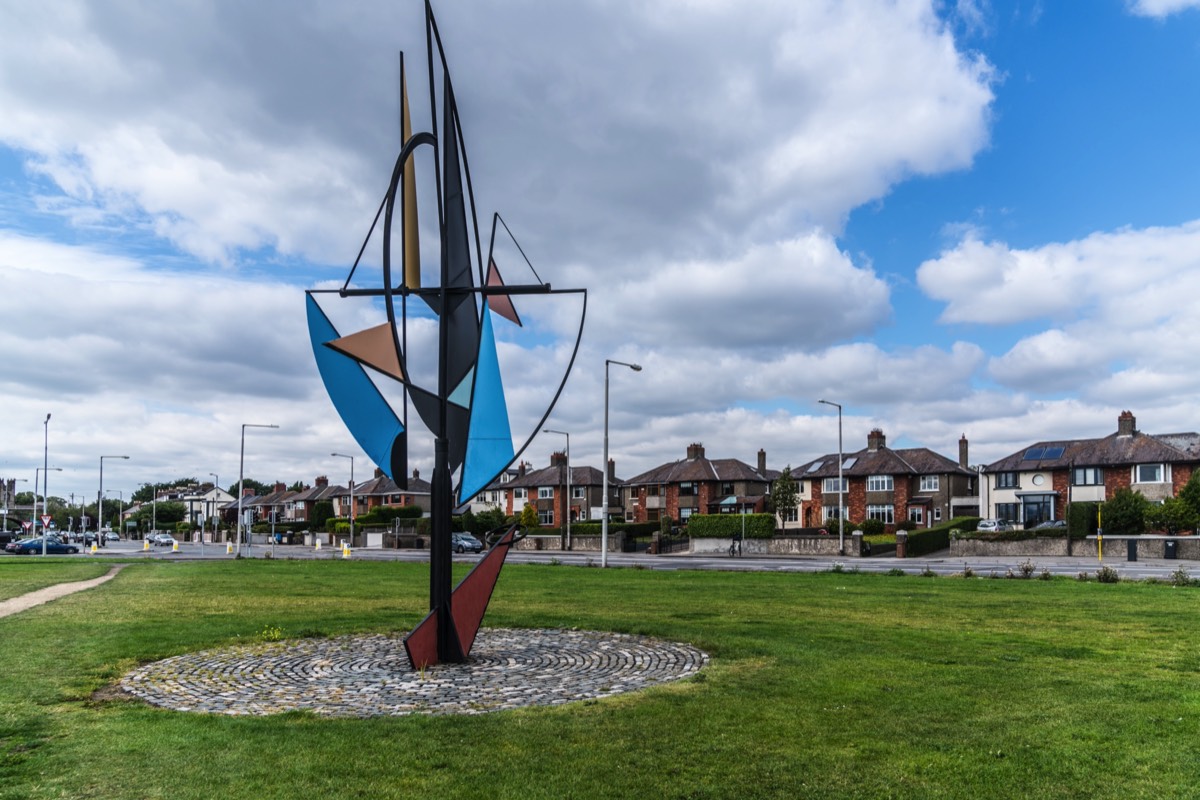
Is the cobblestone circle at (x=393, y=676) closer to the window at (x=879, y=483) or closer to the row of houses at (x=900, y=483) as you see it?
the row of houses at (x=900, y=483)

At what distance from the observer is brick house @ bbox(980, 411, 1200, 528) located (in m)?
65.7

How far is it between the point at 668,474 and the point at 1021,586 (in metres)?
70.9

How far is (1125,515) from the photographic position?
5700cm

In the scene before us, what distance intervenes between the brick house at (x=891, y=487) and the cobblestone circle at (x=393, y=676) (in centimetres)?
6396

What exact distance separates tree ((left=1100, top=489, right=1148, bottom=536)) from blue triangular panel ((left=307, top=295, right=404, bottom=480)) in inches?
2210

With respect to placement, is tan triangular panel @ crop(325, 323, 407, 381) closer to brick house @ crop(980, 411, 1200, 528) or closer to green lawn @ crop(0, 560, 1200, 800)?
green lawn @ crop(0, 560, 1200, 800)

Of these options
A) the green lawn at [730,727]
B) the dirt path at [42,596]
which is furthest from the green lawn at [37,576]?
the green lawn at [730,727]

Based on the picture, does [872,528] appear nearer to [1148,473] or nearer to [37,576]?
[1148,473]

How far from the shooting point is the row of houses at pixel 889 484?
67.4m

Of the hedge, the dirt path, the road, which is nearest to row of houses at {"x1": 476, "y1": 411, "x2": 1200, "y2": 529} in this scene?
the hedge

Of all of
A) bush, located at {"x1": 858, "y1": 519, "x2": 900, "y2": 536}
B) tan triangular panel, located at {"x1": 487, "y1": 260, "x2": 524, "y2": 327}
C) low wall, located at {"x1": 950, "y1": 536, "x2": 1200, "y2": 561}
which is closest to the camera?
tan triangular panel, located at {"x1": 487, "y1": 260, "x2": 524, "y2": 327}

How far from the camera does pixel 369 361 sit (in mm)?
11359

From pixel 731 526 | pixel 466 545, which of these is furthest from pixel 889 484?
pixel 466 545

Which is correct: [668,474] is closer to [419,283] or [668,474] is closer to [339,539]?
[339,539]
